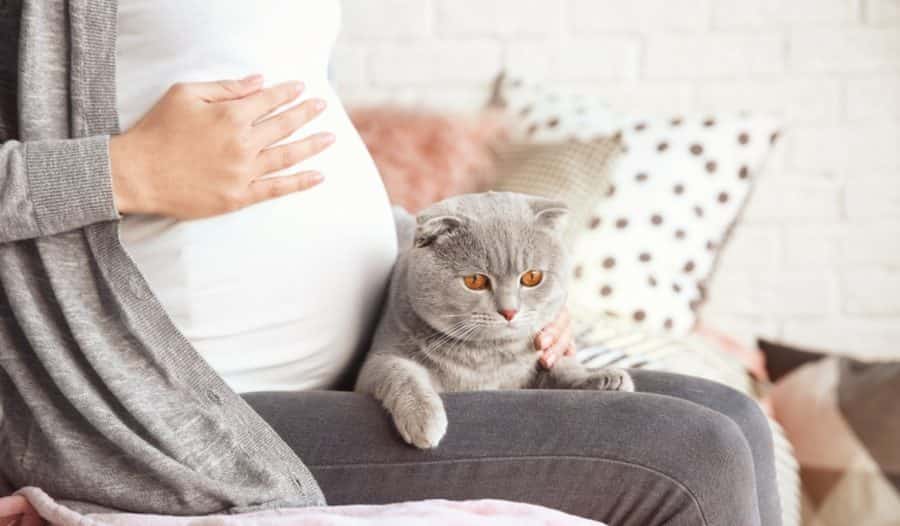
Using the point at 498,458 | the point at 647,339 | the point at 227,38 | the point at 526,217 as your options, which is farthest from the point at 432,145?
the point at 498,458

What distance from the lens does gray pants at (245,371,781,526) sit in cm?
89

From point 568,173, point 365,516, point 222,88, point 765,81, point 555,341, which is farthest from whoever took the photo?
point 765,81

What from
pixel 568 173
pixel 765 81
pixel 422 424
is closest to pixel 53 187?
pixel 422 424

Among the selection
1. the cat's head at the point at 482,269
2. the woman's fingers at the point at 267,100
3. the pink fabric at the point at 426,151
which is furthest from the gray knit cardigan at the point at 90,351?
the pink fabric at the point at 426,151

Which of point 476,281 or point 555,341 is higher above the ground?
point 476,281

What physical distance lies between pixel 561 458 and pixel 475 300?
229 millimetres

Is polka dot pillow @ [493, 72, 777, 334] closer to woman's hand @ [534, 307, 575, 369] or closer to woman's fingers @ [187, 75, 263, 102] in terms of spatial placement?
woman's hand @ [534, 307, 575, 369]

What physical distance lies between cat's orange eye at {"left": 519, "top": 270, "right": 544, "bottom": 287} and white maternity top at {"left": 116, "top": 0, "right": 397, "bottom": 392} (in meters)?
0.16

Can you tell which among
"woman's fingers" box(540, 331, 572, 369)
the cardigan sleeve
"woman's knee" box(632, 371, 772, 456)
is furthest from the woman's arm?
"woman's knee" box(632, 371, 772, 456)

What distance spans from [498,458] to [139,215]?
1.32ft

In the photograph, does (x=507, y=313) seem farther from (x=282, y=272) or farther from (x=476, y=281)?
(x=282, y=272)

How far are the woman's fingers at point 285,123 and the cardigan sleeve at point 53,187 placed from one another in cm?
14

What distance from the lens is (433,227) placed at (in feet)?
3.50

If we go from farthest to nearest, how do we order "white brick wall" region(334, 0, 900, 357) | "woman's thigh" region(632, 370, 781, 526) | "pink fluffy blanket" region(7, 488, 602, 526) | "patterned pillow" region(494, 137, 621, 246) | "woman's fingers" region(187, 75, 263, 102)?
"white brick wall" region(334, 0, 900, 357)
"patterned pillow" region(494, 137, 621, 246)
"woman's thigh" region(632, 370, 781, 526)
"woman's fingers" region(187, 75, 263, 102)
"pink fluffy blanket" region(7, 488, 602, 526)
